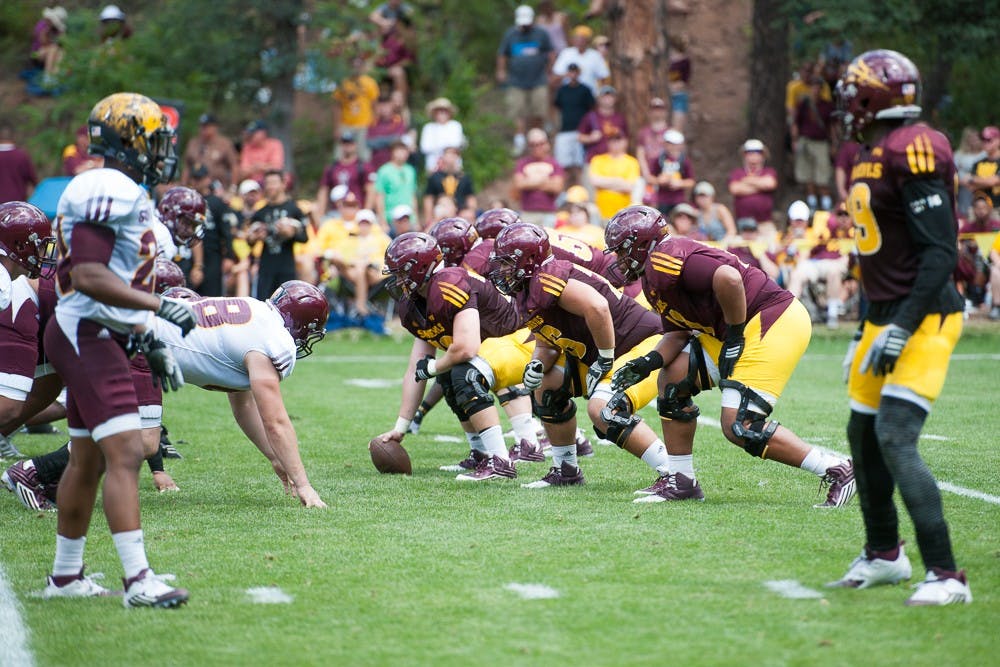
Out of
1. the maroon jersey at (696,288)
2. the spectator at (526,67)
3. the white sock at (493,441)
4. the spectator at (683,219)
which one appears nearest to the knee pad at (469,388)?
the white sock at (493,441)

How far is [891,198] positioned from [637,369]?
2.38 m

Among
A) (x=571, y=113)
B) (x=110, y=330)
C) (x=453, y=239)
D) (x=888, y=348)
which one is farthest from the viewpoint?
(x=571, y=113)

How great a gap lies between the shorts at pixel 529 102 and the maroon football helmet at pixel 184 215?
39.2 ft

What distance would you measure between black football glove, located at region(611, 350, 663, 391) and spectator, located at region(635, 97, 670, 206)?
10.5 m

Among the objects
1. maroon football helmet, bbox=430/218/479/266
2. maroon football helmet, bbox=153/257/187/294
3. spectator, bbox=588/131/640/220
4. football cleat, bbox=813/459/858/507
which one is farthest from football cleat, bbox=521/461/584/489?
spectator, bbox=588/131/640/220

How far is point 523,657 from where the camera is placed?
4.33 meters

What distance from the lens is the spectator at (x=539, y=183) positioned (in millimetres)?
17547

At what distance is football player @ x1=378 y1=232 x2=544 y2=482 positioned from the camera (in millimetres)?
7891

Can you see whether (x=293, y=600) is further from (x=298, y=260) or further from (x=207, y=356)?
(x=298, y=260)

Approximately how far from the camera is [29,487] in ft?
23.6

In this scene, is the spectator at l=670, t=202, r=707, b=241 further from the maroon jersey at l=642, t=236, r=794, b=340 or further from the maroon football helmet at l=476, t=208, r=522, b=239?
the maroon jersey at l=642, t=236, r=794, b=340

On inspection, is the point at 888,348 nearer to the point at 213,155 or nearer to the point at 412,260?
the point at 412,260

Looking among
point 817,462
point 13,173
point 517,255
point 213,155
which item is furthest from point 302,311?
point 213,155

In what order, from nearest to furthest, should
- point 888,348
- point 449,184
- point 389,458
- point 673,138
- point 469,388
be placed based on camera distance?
point 888,348
point 469,388
point 389,458
point 673,138
point 449,184
